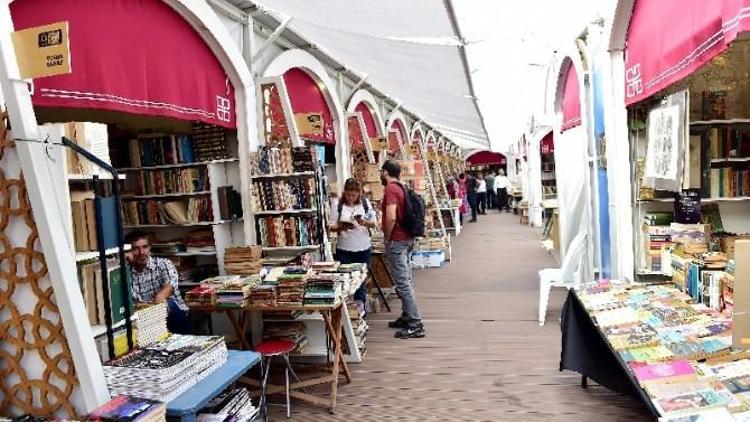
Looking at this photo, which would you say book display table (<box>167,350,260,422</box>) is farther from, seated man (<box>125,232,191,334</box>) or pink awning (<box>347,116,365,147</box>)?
pink awning (<box>347,116,365,147</box>)

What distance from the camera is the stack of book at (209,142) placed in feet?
18.3

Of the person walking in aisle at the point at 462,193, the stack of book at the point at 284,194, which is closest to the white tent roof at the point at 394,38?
the stack of book at the point at 284,194

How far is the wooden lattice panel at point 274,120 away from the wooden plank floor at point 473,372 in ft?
7.07

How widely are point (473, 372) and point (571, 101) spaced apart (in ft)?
11.9

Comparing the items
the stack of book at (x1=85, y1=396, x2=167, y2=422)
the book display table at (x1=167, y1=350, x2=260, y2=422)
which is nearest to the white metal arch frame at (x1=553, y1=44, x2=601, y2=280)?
the book display table at (x1=167, y1=350, x2=260, y2=422)

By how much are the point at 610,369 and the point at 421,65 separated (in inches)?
179

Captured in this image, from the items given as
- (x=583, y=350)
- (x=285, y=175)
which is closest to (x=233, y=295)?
(x=285, y=175)

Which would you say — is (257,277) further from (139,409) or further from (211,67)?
(139,409)

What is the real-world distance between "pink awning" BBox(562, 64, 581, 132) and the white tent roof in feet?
4.18

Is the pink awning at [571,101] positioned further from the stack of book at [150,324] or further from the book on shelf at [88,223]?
the book on shelf at [88,223]

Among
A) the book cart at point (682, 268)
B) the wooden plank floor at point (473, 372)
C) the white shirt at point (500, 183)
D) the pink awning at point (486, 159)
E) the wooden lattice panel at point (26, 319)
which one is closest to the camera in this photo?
the wooden lattice panel at point (26, 319)

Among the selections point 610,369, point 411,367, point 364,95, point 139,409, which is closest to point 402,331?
point 411,367

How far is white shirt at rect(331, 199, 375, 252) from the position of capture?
18.8ft

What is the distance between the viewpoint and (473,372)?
4.68 m
